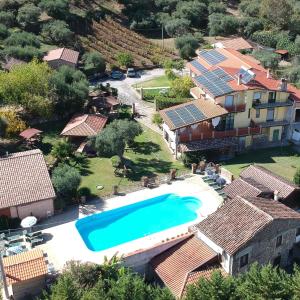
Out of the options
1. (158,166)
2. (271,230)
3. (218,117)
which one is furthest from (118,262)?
(218,117)

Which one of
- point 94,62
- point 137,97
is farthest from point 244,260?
point 94,62

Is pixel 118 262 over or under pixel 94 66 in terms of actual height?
under

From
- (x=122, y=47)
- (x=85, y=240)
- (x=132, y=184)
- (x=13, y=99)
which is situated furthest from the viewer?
(x=122, y=47)

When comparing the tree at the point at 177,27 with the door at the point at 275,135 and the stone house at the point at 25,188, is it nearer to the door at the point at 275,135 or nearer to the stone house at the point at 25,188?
the door at the point at 275,135

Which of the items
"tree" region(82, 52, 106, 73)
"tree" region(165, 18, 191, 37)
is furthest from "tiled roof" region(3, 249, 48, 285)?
"tree" region(165, 18, 191, 37)

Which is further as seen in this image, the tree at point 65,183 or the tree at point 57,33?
the tree at point 57,33

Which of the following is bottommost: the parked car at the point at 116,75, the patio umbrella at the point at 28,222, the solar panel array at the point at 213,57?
the patio umbrella at the point at 28,222

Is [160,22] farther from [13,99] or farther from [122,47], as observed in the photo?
[13,99]

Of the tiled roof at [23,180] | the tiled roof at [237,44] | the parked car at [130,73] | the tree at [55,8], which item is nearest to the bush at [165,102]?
the parked car at [130,73]
